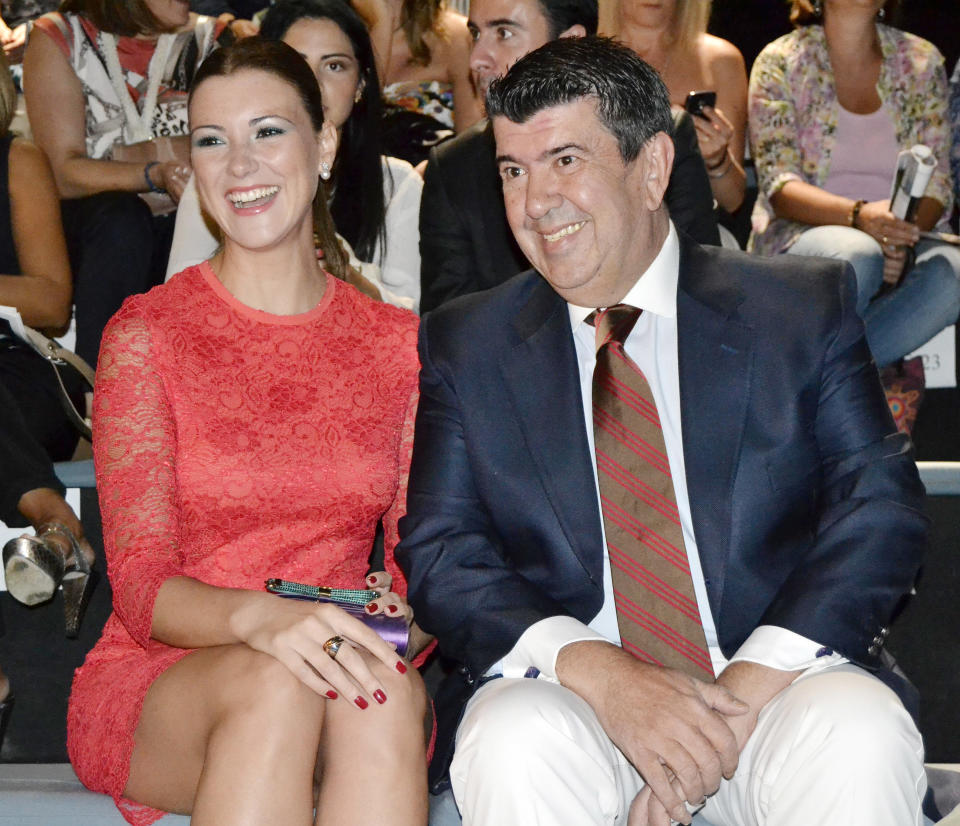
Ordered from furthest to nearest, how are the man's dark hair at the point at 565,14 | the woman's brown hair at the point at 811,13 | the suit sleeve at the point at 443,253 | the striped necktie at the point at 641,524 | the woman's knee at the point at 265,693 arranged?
1. the woman's brown hair at the point at 811,13
2. the man's dark hair at the point at 565,14
3. the suit sleeve at the point at 443,253
4. the striped necktie at the point at 641,524
5. the woman's knee at the point at 265,693

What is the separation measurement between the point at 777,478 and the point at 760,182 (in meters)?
1.85

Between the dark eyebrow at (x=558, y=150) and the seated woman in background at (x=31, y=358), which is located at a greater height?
the dark eyebrow at (x=558, y=150)

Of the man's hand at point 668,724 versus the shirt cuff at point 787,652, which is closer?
the man's hand at point 668,724

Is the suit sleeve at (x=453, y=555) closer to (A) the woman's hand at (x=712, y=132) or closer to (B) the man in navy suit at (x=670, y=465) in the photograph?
(B) the man in navy suit at (x=670, y=465)

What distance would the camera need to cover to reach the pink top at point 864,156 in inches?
141

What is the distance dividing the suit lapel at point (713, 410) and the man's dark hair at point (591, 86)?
29cm

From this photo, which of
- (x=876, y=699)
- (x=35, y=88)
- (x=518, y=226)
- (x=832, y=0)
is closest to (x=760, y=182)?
(x=832, y=0)

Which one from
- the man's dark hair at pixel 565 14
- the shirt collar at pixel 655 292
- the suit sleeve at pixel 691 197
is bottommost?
the shirt collar at pixel 655 292

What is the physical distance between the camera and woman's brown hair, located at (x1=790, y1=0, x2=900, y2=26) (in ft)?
12.1

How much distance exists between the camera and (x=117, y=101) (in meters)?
3.51

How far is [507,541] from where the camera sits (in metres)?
2.04

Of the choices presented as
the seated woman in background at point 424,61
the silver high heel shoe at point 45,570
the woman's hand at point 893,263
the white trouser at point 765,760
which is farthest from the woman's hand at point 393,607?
the seated woman in background at point 424,61

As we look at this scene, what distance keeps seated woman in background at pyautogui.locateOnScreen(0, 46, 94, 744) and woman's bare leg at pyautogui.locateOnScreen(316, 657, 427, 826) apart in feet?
2.96

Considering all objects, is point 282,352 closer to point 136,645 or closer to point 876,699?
point 136,645
